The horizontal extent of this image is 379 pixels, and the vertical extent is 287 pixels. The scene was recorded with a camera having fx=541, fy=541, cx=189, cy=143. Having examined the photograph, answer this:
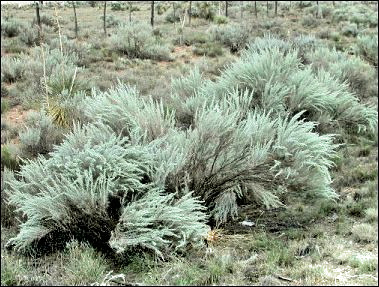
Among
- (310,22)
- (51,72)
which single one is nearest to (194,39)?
(51,72)

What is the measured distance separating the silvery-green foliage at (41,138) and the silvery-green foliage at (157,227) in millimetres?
2481

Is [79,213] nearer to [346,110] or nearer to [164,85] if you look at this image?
[346,110]

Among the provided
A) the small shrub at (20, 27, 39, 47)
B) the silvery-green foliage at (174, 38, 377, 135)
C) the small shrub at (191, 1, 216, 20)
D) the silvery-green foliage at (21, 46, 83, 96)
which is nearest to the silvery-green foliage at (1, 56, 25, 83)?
the silvery-green foliage at (21, 46, 83, 96)

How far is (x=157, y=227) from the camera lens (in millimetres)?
4645

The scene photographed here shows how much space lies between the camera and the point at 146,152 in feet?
17.0

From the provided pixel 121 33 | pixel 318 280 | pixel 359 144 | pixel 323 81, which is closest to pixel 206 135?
pixel 318 280

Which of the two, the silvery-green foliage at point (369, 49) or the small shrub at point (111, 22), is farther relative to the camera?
the small shrub at point (111, 22)

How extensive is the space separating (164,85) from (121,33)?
5681mm

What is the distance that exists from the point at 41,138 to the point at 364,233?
4.31 metres

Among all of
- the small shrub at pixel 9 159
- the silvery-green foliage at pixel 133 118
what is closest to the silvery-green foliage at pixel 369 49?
the silvery-green foliage at pixel 133 118

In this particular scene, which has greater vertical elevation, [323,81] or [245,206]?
[323,81]

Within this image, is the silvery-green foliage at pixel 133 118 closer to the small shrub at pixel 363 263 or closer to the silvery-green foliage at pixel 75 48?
the small shrub at pixel 363 263

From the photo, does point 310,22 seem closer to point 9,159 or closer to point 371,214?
point 9,159

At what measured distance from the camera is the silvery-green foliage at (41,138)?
6977 mm
